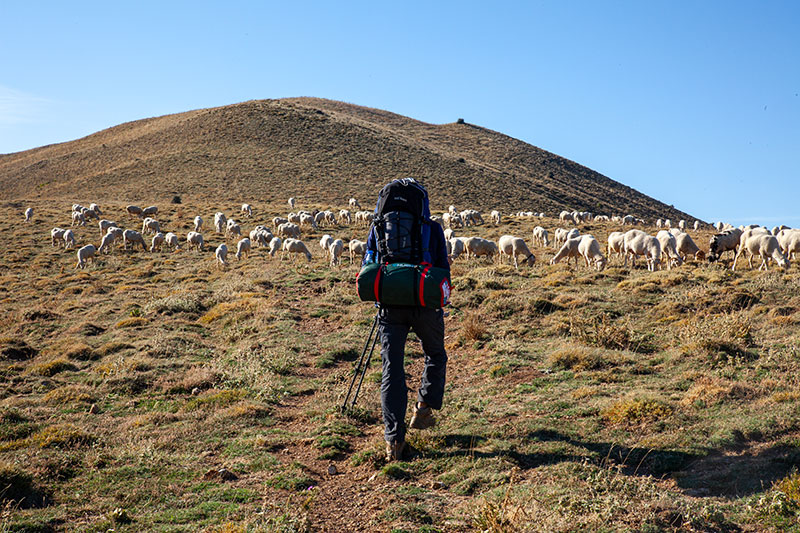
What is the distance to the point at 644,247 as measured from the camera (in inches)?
763

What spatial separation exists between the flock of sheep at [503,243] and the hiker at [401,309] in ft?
35.7

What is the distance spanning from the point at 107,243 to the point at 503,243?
72.7ft

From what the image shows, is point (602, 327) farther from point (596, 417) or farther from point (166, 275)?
point (166, 275)

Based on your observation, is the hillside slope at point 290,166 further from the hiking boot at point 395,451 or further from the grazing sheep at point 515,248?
the hiking boot at point 395,451

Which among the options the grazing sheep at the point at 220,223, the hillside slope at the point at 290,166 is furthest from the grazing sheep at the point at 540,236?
the hillside slope at the point at 290,166

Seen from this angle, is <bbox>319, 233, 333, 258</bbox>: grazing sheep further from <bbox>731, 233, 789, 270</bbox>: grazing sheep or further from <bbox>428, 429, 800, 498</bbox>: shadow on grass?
<bbox>428, 429, 800, 498</bbox>: shadow on grass

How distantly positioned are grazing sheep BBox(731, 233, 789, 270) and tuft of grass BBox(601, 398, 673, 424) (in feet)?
43.2

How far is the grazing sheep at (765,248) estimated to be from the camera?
56.0ft

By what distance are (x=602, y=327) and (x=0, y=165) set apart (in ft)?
336

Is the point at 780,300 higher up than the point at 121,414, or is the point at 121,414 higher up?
the point at 780,300

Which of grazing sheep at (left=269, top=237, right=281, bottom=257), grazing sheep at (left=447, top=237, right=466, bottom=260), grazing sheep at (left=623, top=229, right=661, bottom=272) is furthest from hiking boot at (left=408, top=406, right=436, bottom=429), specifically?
grazing sheep at (left=269, top=237, right=281, bottom=257)

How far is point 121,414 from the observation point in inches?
341

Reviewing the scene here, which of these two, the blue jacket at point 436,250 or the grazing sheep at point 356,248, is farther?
the grazing sheep at point 356,248

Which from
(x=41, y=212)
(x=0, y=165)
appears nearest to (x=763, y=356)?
(x=41, y=212)
